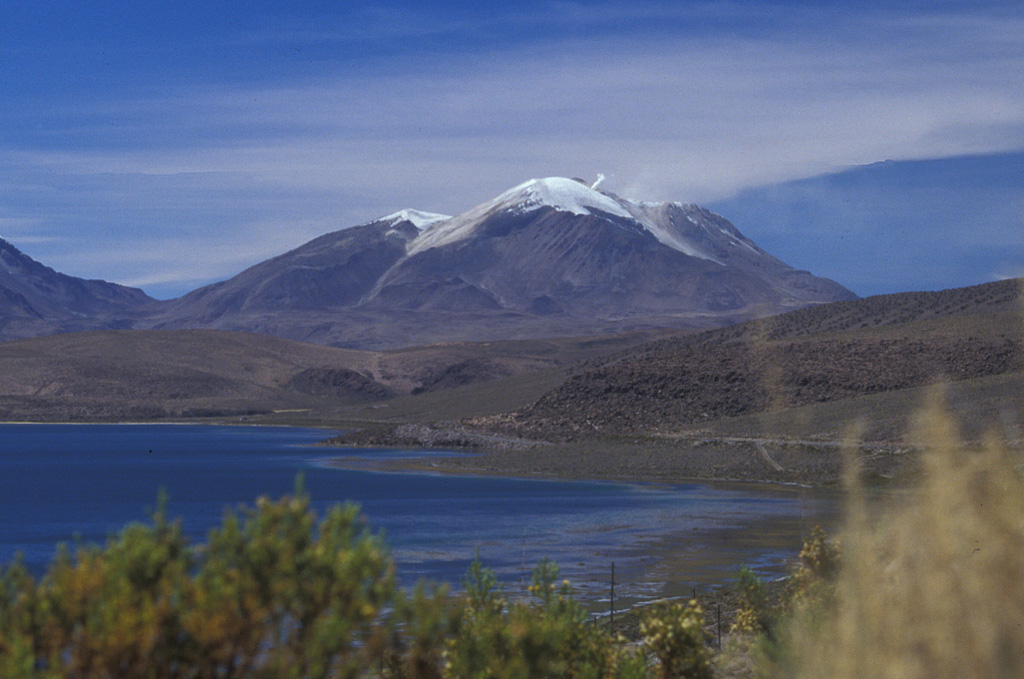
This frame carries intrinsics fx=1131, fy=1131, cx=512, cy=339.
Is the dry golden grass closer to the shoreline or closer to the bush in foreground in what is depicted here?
the bush in foreground

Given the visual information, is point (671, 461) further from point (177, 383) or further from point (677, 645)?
point (177, 383)

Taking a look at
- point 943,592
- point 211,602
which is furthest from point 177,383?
point 943,592

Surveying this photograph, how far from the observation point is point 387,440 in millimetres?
101375

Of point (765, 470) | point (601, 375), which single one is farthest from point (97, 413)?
point (765, 470)

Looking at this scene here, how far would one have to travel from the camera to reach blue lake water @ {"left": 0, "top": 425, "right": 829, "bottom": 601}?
33.4 m

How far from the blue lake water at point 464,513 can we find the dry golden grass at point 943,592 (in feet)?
31.3

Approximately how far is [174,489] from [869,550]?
6389cm

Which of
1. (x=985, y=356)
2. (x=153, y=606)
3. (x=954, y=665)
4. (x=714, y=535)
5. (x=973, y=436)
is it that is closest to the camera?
(x=954, y=665)

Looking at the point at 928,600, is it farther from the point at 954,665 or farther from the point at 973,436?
the point at 973,436

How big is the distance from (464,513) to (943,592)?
4624cm

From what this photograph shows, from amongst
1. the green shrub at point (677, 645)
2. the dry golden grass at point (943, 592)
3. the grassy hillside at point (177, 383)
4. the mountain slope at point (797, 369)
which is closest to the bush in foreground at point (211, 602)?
the dry golden grass at point (943, 592)

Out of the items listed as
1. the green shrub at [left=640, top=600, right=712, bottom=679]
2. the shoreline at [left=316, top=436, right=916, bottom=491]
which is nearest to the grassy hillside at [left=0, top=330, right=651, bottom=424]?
the shoreline at [left=316, top=436, right=916, bottom=491]

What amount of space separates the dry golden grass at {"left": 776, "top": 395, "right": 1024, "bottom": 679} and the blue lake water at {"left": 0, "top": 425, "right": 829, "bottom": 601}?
9.54m

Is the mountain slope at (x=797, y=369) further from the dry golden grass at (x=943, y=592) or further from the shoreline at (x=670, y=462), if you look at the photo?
the dry golden grass at (x=943, y=592)
